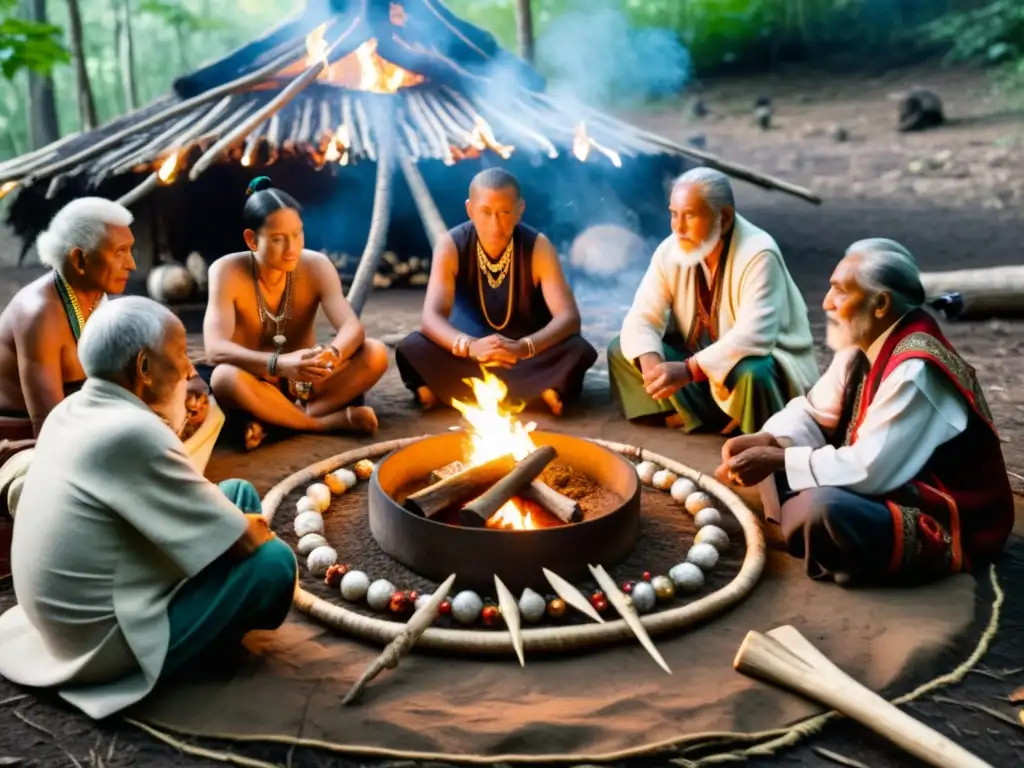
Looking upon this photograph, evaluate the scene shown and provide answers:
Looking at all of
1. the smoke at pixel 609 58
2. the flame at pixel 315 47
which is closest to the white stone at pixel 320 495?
the flame at pixel 315 47

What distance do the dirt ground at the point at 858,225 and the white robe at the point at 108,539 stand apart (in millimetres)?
172

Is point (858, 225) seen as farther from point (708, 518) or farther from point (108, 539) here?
point (108, 539)

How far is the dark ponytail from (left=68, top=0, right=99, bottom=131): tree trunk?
8.86 meters

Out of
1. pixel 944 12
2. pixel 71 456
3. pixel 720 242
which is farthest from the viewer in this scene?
pixel 944 12

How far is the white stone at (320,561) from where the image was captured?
344 centimetres

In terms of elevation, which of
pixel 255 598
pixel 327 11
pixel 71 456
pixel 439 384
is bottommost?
pixel 439 384

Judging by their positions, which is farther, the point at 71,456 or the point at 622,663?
the point at 622,663

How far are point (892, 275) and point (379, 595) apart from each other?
2.15 metres

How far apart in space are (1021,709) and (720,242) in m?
2.67

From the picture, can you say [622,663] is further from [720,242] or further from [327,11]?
[327,11]

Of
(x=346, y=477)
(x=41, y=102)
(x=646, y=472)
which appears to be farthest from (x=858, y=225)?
(x=41, y=102)

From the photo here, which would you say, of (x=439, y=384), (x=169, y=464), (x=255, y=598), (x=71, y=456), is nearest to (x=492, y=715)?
(x=255, y=598)

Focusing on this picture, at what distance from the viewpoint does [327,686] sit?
282 centimetres

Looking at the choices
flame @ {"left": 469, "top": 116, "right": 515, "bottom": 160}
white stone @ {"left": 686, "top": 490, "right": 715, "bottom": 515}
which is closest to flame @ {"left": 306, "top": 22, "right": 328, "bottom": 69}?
flame @ {"left": 469, "top": 116, "right": 515, "bottom": 160}
